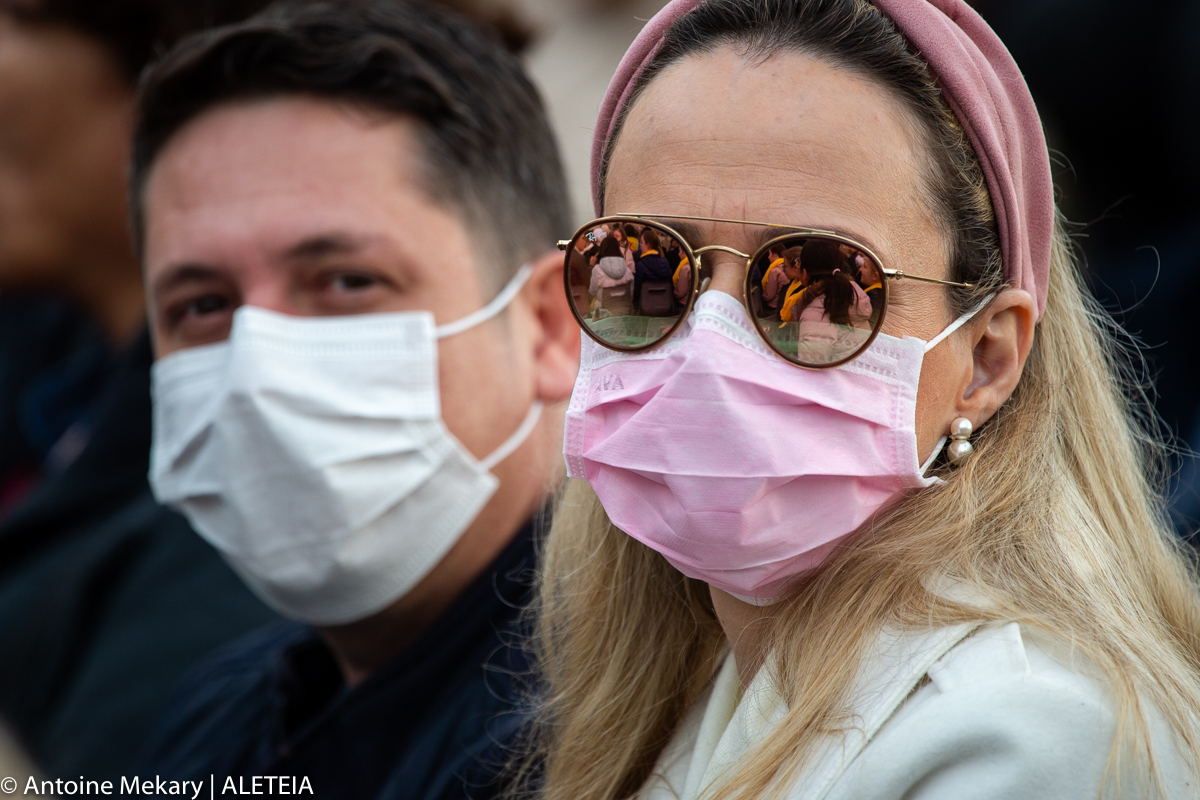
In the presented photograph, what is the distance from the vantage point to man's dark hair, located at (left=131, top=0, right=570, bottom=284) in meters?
3.01

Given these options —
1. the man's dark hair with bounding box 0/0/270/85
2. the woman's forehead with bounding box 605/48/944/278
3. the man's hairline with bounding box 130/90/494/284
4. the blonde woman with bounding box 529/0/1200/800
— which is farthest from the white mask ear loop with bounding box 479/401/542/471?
the man's dark hair with bounding box 0/0/270/85

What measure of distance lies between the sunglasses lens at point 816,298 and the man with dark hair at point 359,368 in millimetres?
1034

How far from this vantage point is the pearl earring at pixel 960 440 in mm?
1788

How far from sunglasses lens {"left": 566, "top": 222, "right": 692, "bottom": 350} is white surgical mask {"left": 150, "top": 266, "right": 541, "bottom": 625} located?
0.97 m

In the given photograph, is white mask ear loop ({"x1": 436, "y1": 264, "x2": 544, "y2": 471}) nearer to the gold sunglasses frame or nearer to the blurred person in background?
the gold sunglasses frame

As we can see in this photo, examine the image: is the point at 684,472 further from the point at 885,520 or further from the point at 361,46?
the point at 361,46

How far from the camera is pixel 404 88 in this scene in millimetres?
3021

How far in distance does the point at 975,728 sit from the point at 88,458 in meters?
3.90

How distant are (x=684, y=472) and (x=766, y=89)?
0.62 metres

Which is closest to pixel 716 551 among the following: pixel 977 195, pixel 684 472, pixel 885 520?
pixel 684 472

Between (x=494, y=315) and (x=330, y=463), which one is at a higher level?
(x=494, y=315)

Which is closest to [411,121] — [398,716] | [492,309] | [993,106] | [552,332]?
[492,309]

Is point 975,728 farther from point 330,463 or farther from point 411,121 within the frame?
point 411,121

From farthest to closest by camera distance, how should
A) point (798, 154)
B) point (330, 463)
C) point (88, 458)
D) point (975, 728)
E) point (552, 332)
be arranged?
1. point (88, 458)
2. point (552, 332)
3. point (330, 463)
4. point (798, 154)
5. point (975, 728)
